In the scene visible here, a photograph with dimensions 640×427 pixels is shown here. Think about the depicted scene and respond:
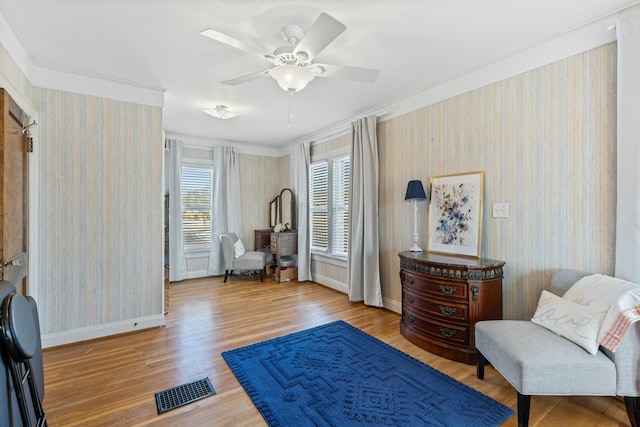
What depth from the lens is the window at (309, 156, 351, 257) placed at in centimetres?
474

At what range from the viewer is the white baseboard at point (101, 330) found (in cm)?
282

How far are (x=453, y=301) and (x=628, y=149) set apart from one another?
1.60 m

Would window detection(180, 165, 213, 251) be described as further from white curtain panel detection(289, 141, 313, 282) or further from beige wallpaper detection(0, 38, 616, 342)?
beige wallpaper detection(0, 38, 616, 342)

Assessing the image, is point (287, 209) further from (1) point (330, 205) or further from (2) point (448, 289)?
(2) point (448, 289)

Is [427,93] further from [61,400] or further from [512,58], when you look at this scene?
[61,400]

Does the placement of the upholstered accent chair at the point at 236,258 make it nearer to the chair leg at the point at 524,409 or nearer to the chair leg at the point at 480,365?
the chair leg at the point at 480,365

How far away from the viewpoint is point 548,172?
239cm

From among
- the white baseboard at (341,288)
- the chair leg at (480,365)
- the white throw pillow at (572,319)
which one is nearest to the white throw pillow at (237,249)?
the white baseboard at (341,288)

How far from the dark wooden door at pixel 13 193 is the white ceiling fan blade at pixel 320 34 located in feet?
6.15

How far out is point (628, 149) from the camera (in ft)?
6.36

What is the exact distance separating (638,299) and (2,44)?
448 cm

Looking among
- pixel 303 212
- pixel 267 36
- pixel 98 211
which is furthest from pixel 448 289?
pixel 98 211

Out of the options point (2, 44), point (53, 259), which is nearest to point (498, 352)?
point (53, 259)

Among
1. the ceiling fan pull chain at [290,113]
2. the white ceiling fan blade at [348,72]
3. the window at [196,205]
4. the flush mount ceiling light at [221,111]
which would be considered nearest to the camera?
the white ceiling fan blade at [348,72]
